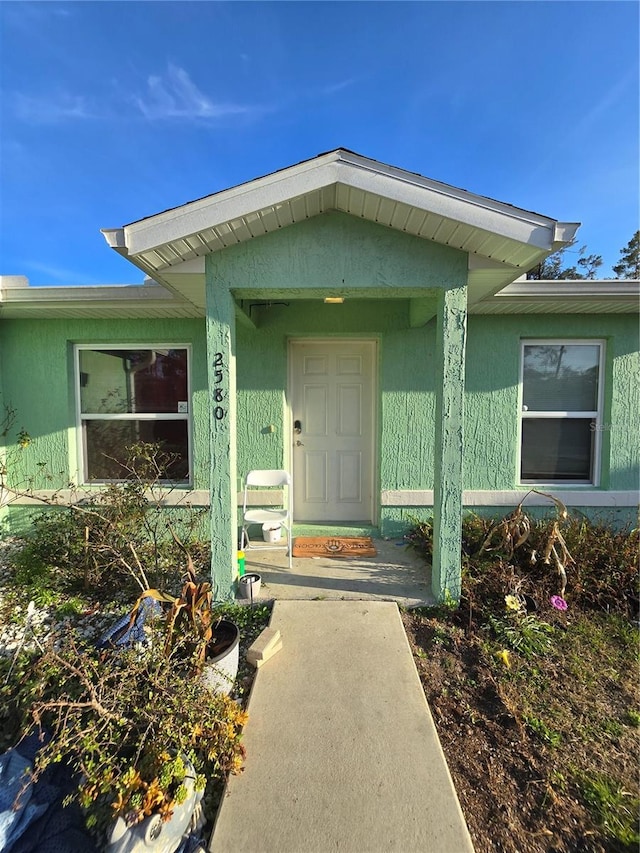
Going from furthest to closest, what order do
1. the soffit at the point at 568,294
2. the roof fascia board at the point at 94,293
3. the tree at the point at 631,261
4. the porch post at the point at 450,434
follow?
the tree at the point at 631,261 → the roof fascia board at the point at 94,293 → the soffit at the point at 568,294 → the porch post at the point at 450,434

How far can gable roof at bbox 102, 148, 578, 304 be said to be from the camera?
2680mm

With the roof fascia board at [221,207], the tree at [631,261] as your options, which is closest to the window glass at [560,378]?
the roof fascia board at [221,207]

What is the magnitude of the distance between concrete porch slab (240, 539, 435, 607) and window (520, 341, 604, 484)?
6.77 ft

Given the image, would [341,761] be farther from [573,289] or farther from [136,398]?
[573,289]

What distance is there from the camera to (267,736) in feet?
6.61

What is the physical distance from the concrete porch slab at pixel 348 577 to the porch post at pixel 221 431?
43cm

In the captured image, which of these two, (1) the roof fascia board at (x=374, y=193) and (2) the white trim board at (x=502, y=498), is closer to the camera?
(1) the roof fascia board at (x=374, y=193)

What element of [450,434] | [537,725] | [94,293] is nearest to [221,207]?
[94,293]


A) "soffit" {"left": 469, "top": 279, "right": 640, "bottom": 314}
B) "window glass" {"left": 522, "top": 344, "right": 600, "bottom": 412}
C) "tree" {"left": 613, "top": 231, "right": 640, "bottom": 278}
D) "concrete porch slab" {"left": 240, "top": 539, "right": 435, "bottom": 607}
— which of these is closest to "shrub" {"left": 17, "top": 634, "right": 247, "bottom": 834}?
"concrete porch slab" {"left": 240, "top": 539, "right": 435, "bottom": 607}

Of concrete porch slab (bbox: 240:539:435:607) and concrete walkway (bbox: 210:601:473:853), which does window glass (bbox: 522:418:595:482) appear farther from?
concrete walkway (bbox: 210:601:473:853)

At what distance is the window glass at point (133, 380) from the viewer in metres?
4.77

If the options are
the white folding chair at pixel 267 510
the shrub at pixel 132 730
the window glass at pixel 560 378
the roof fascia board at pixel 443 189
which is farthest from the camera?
the window glass at pixel 560 378

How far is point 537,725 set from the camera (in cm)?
215

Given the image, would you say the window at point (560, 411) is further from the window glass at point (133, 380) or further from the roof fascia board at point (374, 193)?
the window glass at point (133, 380)
